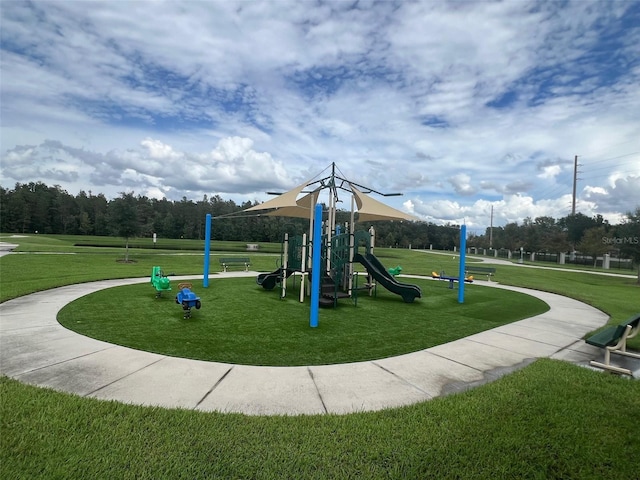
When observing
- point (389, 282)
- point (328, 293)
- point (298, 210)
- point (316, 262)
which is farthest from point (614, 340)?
point (298, 210)

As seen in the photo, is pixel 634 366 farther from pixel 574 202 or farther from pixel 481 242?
pixel 481 242

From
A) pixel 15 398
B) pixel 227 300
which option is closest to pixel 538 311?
pixel 227 300

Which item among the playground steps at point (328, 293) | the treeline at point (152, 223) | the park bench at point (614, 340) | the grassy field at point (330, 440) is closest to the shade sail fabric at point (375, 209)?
the playground steps at point (328, 293)

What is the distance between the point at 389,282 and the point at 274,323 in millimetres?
5140

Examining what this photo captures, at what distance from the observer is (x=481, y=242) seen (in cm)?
8462

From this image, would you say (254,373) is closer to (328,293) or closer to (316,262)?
(316,262)

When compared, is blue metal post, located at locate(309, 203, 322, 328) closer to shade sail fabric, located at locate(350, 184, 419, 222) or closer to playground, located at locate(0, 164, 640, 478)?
playground, located at locate(0, 164, 640, 478)

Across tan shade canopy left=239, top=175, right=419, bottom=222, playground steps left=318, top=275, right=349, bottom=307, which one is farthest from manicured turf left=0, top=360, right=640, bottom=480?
tan shade canopy left=239, top=175, right=419, bottom=222

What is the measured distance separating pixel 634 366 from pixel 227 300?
9.08 m

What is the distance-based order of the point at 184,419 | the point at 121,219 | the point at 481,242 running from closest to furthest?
the point at 184,419, the point at 121,219, the point at 481,242

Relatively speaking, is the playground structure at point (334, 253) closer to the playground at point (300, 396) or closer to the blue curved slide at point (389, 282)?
the blue curved slide at point (389, 282)

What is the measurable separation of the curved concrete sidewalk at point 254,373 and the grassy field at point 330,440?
1.06 ft

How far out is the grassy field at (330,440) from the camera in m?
2.72

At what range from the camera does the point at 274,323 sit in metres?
7.66
